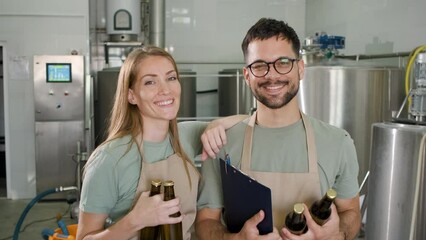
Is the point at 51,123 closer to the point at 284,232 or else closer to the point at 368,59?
the point at 368,59

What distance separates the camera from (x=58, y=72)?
4.75m

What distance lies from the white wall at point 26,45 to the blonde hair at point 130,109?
383cm

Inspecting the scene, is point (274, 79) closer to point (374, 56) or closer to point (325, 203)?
point (325, 203)

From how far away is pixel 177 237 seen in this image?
1.24 metres

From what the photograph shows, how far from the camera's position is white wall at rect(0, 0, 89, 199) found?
4.86 meters

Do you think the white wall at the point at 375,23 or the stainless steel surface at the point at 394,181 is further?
the white wall at the point at 375,23

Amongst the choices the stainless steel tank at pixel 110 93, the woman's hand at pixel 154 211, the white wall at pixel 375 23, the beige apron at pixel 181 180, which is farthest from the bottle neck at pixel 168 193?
the stainless steel tank at pixel 110 93

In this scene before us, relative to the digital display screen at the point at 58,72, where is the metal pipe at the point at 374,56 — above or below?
above

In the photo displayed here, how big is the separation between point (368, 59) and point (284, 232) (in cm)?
344

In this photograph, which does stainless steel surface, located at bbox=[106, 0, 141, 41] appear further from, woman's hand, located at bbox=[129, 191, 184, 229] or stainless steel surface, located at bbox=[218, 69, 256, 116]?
woman's hand, located at bbox=[129, 191, 184, 229]

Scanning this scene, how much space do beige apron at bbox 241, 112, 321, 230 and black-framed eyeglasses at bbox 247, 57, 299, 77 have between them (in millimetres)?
205

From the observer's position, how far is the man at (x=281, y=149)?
1259 mm

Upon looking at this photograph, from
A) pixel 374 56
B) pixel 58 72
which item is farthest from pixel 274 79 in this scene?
pixel 58 72

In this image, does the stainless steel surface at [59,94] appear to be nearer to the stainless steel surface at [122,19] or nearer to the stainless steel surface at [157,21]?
the stainless steel surface at [122,19]
